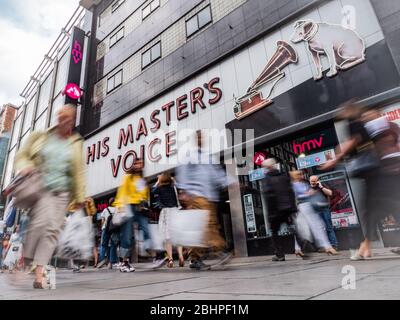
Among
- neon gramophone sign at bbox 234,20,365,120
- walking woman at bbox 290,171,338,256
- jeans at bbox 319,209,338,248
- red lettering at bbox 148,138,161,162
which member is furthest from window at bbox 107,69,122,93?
jeans at bbox 319,209,338,248

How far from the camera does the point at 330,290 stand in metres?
1.60

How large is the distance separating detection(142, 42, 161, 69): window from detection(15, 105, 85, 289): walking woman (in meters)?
11.0

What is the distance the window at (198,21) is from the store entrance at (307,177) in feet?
20.9

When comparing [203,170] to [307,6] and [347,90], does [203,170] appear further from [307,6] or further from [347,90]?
[307,6]

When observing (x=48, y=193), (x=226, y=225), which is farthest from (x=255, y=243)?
(x=48, y=193)

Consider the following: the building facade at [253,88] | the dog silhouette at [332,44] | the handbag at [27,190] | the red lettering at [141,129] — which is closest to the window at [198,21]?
the building facade at [253,88]

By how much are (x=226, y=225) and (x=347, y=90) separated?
18.5ft

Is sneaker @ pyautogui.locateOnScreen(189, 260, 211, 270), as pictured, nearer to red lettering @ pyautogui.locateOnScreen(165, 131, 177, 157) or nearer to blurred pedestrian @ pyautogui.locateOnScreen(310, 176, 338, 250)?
blurred pedestrian @ pyautogui.locateOnScreen(310, 176, 338, 250)

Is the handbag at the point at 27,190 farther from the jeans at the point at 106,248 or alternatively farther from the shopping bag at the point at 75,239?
the jeans at the point at 106,248

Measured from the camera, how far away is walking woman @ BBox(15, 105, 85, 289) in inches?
104

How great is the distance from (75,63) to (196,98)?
39.4 feet

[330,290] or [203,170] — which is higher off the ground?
[203,170]
